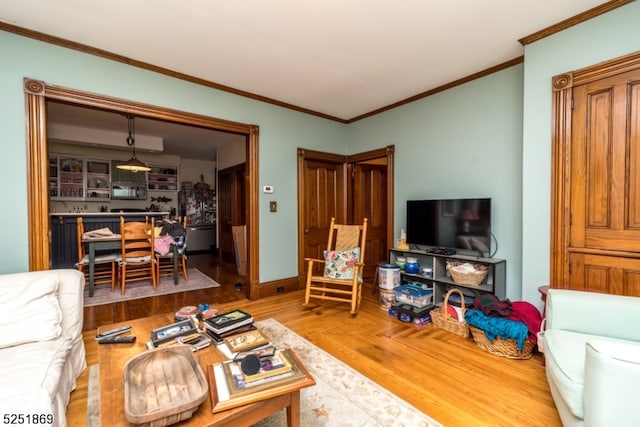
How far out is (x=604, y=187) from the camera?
6.81ft

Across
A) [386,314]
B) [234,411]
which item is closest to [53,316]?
[234,411]

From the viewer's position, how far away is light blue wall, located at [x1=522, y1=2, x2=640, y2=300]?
213 cm

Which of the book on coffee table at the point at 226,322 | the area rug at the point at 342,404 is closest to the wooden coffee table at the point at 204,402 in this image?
the book on coffee table at the point at 226,322

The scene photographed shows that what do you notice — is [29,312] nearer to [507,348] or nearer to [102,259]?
[102,259]

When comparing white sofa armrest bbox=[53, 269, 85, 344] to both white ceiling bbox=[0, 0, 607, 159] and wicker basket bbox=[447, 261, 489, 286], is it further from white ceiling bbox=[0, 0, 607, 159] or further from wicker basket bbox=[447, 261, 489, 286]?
wicker basket bbox=[447, 261, 489, 286]

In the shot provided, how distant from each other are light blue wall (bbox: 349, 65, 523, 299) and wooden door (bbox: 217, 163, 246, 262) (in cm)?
308

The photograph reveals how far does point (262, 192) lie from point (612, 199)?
3262 millimetres

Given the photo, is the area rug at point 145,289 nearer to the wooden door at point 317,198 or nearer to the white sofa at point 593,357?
the wooden door at point 317,198

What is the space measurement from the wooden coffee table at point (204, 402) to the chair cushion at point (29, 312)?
41cm

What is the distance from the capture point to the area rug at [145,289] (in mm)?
3607

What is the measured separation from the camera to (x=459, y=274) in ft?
9.36

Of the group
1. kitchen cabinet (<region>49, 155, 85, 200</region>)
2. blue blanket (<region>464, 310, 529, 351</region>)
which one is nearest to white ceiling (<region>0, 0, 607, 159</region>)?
blue blanket (<region>464, 310, 529, 351</region>)

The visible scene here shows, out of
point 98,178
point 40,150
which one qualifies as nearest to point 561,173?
point 40,150

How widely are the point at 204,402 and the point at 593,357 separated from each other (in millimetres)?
1484
